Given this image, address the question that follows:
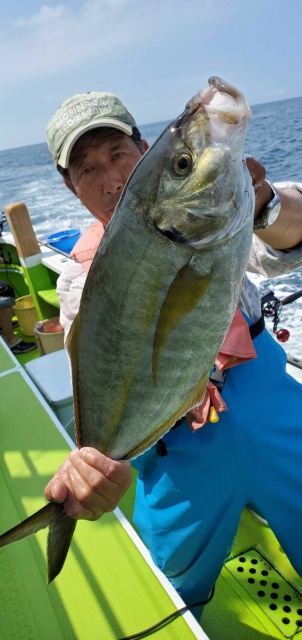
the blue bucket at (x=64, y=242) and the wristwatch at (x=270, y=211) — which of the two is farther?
the blue bucket at (x=64, y=242)

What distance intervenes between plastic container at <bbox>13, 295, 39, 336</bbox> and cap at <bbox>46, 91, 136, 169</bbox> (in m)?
4.87

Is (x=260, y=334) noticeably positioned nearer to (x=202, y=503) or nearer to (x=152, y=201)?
(x=202, y=503)

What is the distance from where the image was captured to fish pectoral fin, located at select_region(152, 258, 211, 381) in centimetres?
118

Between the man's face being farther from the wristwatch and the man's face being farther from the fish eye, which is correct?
the fish eye

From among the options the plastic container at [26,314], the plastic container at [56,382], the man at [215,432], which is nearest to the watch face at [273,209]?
the man at [215,432]

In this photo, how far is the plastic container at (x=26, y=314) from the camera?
6.71 m

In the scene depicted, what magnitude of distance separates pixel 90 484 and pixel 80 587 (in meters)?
1.05

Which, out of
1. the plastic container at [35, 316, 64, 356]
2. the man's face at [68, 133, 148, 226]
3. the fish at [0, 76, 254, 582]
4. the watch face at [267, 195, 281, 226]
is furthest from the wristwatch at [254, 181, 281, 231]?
the plastic container at [35, 316, 64, 356]

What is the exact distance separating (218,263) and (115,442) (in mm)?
635

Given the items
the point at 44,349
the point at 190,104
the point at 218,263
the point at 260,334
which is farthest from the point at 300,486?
the point at 44,349

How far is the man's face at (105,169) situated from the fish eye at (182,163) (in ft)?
2.64

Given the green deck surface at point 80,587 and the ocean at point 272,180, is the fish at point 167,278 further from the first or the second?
the ocean at point 272,180

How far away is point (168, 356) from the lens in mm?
1274

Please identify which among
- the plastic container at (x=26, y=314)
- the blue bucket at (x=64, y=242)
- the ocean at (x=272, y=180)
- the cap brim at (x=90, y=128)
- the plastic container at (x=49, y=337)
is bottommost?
the ocean at (x=272, y=180)
